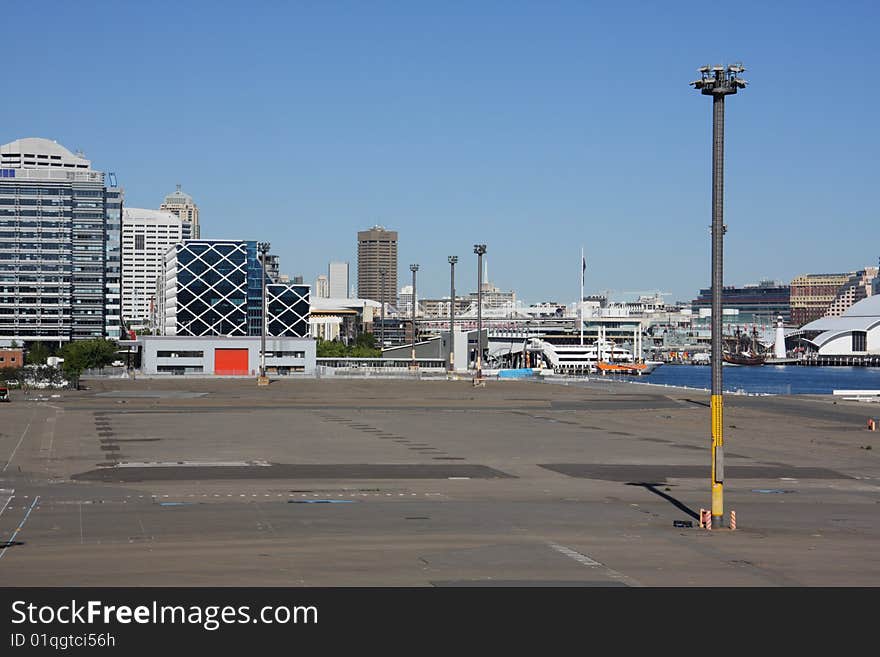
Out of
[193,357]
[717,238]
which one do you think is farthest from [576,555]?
[193,357]

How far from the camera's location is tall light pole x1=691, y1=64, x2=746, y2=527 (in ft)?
113

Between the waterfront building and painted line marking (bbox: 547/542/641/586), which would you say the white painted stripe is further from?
the waterfront building

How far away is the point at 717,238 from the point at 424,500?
44.9 ft

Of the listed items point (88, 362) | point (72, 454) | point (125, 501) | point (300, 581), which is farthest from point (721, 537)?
point (88, 362)

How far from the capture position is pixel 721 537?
32844 millimetres

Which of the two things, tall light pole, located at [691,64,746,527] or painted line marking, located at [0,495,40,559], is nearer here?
painted line marking, located at [0,495,40,559]

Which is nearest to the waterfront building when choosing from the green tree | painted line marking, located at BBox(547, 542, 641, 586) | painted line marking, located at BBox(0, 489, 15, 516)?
the green tree

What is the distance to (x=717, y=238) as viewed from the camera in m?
34.6

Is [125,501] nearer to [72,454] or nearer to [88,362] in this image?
[72,454]

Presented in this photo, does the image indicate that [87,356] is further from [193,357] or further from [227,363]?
[227,363]

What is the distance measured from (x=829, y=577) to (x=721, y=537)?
20.8ft

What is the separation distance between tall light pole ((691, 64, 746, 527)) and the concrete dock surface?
A: 149 centimetres

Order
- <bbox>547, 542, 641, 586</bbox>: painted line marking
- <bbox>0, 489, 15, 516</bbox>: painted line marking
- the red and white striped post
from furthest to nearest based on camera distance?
1. <bbox>0, 489, 15, 516</bbox>: painted line marking
2. the red and white striped post
3. <bbox>547, 542, 641, 586</bbox>: painted line marking

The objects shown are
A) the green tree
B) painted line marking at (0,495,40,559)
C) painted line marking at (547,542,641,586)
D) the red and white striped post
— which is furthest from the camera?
the green tree
